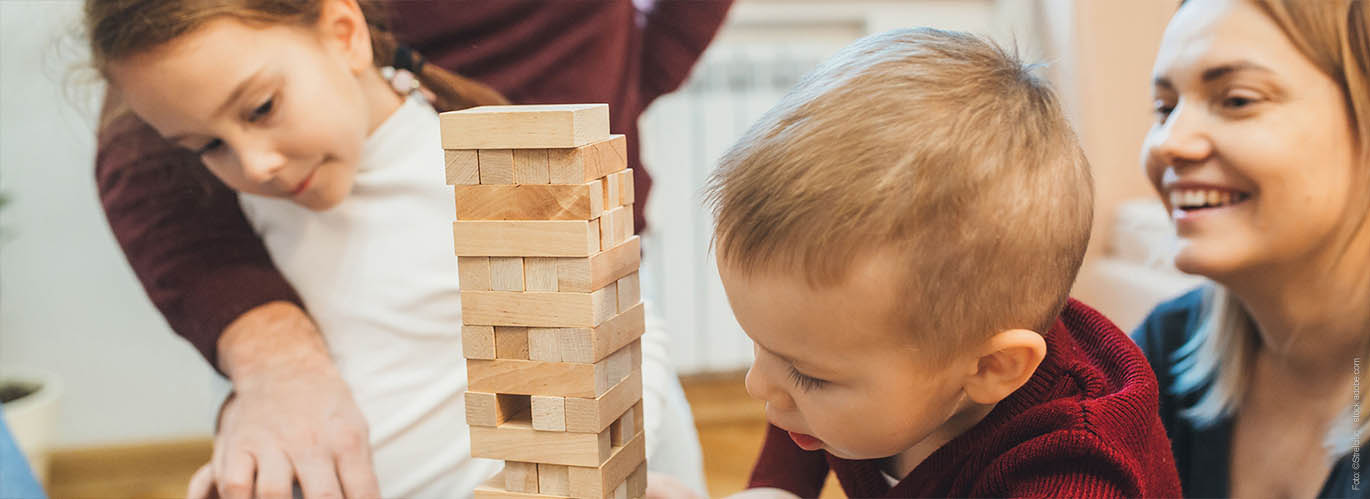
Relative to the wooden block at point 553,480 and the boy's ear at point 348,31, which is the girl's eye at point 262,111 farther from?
the wooden block at point 553,480

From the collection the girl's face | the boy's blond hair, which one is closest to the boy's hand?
the girl's face

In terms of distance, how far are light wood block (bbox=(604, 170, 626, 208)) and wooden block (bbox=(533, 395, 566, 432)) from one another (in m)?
0.11

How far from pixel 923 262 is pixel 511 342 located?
0.23m

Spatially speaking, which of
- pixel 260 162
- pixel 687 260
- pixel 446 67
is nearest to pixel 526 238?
pixel 260 162

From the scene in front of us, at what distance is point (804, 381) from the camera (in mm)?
635

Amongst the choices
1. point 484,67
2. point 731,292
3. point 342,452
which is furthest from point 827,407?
point 484,67

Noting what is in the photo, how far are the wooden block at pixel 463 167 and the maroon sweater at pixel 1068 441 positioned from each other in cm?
34

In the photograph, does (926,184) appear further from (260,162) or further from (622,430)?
(260,162)

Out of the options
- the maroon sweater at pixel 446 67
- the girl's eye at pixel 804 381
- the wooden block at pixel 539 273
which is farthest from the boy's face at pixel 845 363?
the maroon sweater at pixel 446 67

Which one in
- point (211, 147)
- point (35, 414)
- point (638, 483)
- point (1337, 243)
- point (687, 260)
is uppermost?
point (211, 147)

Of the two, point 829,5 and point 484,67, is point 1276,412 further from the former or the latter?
point 829,5

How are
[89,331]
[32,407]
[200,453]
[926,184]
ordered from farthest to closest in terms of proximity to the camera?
1. [89,331]
2. [32,407]
3. [200,453]
4. [926,184]

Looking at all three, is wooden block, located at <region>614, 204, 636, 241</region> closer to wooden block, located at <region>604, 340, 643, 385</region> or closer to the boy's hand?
wooden block, located at <region>604, 340, 643, 385</region>

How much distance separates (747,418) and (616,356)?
4.59 feet
